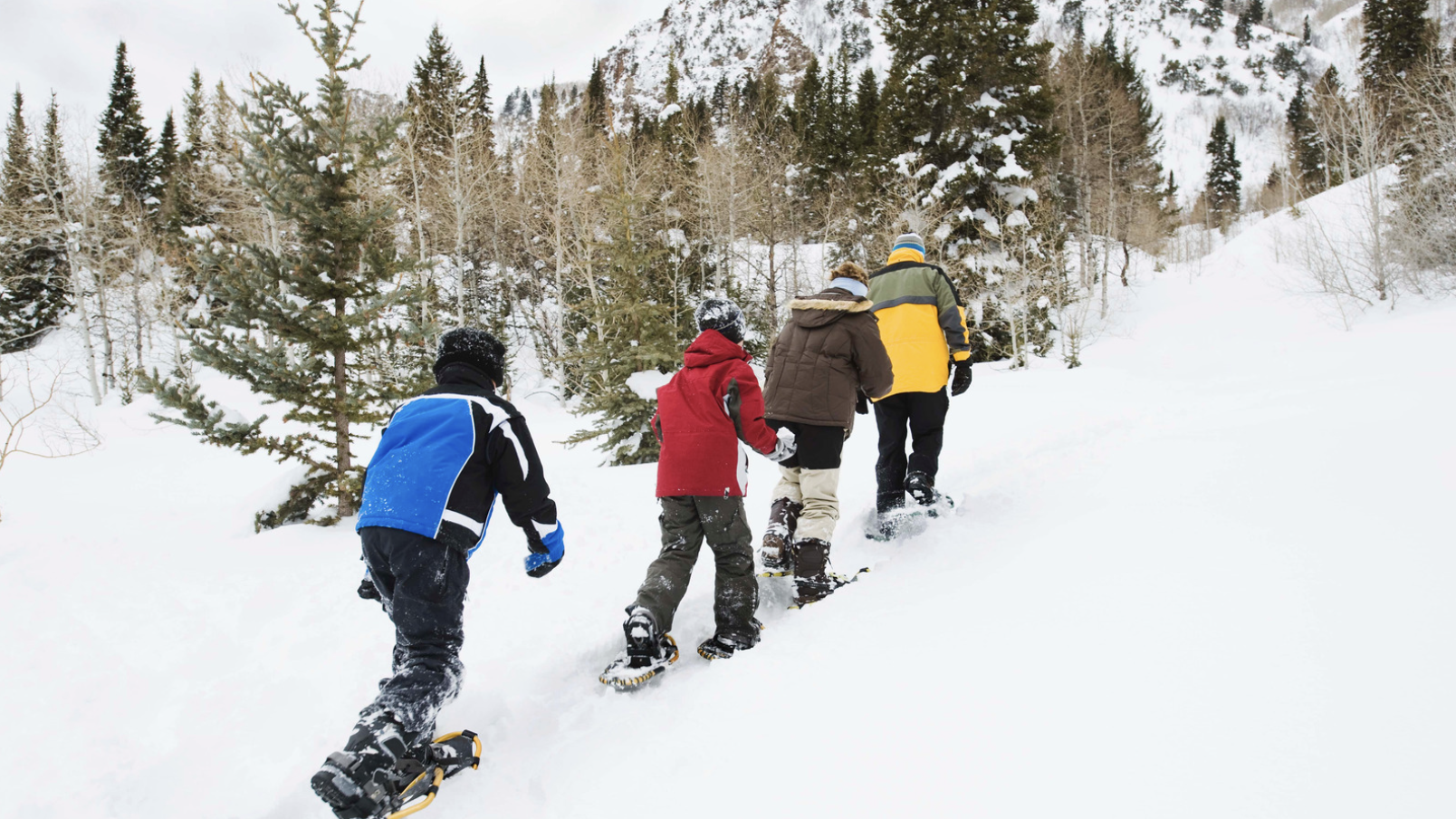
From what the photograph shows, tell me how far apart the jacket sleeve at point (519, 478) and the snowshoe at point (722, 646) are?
965 millimetres

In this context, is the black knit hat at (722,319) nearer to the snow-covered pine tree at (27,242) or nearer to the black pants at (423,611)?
the black pants at (423,611)

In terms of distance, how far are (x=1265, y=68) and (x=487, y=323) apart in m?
115

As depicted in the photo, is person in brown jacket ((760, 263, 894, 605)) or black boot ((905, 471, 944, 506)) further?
black boot ((905, 471, 944, 506))

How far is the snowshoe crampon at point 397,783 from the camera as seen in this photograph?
78.7 inches

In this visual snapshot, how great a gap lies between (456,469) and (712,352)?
4.50 feet

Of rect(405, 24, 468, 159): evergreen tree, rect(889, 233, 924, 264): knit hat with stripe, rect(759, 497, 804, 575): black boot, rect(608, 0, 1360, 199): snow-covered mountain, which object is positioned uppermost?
rect(608, 0, 1360, 199): snow-covered mountain

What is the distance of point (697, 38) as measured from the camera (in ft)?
325

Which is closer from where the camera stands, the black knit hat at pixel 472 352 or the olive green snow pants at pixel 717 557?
the black knit hat at pixel 472 352

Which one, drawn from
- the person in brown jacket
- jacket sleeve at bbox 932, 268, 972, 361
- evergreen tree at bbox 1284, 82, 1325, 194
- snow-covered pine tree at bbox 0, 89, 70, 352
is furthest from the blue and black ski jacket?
evergreen tree at bbox 1284, 82, 1325, 194

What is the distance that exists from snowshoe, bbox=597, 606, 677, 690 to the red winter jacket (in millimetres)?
629

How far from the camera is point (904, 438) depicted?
177 inches

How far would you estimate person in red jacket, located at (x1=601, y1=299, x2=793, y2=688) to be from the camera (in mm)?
3158

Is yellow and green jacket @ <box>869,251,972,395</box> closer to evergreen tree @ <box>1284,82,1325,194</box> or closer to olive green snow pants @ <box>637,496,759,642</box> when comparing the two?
olive green snow pants @ <box>637,496,759,642</box>

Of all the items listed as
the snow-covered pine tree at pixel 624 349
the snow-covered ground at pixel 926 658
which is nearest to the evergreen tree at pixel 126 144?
the snow-covered pine tree at pixel 624 349
